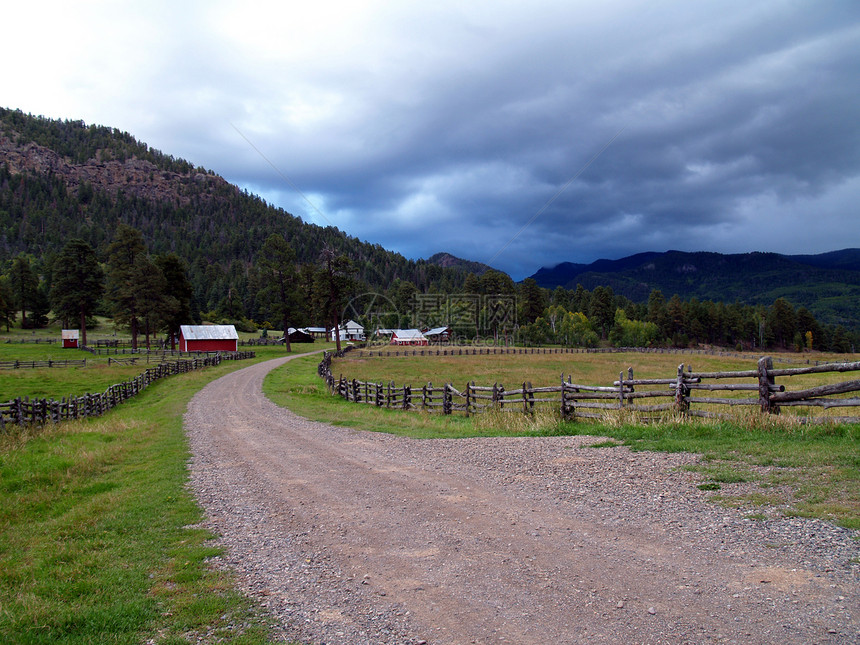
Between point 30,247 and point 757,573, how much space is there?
243m

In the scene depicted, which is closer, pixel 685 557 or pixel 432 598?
pixel 432 598

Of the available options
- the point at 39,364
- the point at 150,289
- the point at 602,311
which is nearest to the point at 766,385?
the point at 39,364

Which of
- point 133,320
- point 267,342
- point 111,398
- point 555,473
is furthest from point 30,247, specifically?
point 555,473

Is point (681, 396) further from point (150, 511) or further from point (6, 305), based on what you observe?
point (6, 305)

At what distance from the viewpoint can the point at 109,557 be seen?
6707 mm

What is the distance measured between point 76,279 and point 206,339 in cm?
1771

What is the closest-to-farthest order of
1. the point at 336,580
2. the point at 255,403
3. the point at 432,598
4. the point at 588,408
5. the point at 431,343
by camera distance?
the point at 432,598
the point at 336,580
the point at 588,408
the point at 255,403
the point at 431,343

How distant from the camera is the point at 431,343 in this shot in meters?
112

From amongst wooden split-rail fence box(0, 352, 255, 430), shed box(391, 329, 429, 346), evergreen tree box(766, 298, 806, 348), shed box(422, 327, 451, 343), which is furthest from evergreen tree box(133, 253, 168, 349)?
evergreen tree box(766, 298, 806, 348)

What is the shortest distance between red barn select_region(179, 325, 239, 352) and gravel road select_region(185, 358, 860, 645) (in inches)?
→ 2685

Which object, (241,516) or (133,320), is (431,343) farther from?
(241,516)

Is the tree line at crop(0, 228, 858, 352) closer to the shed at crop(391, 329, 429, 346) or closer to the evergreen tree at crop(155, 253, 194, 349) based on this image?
the evergreen tree at crop(155, 253, 194, 349)

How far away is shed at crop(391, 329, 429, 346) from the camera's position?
10831 cm

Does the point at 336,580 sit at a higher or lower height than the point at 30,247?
lower
